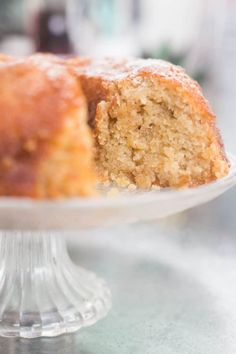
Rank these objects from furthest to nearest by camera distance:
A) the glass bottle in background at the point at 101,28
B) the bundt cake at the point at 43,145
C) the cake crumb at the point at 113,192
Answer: the glass bottle in background at the point at 101,28 → the cake crumb at the point at 113,192 → the bundt cake at the point at 43,145

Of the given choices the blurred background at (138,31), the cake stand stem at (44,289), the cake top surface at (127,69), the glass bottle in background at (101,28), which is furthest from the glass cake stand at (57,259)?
the glass bottle in background at (101,28)

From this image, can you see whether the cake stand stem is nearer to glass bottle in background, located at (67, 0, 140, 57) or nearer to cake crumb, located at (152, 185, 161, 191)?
cake crumb, located at (152, 185, 161, 191)

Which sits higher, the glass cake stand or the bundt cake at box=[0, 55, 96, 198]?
the bundt cake at box=[0, 55, 96, 198]

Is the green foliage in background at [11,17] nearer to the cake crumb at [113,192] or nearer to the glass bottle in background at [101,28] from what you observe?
the glass bottle in background at [101,28]

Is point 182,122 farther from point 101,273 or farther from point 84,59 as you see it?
point 101,273

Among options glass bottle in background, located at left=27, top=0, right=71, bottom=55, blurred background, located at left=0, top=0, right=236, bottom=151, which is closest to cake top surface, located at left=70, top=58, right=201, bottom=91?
blurred background, located at left=0, top=0, right=236, bottom=151

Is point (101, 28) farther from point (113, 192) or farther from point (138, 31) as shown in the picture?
point (113, 192)
